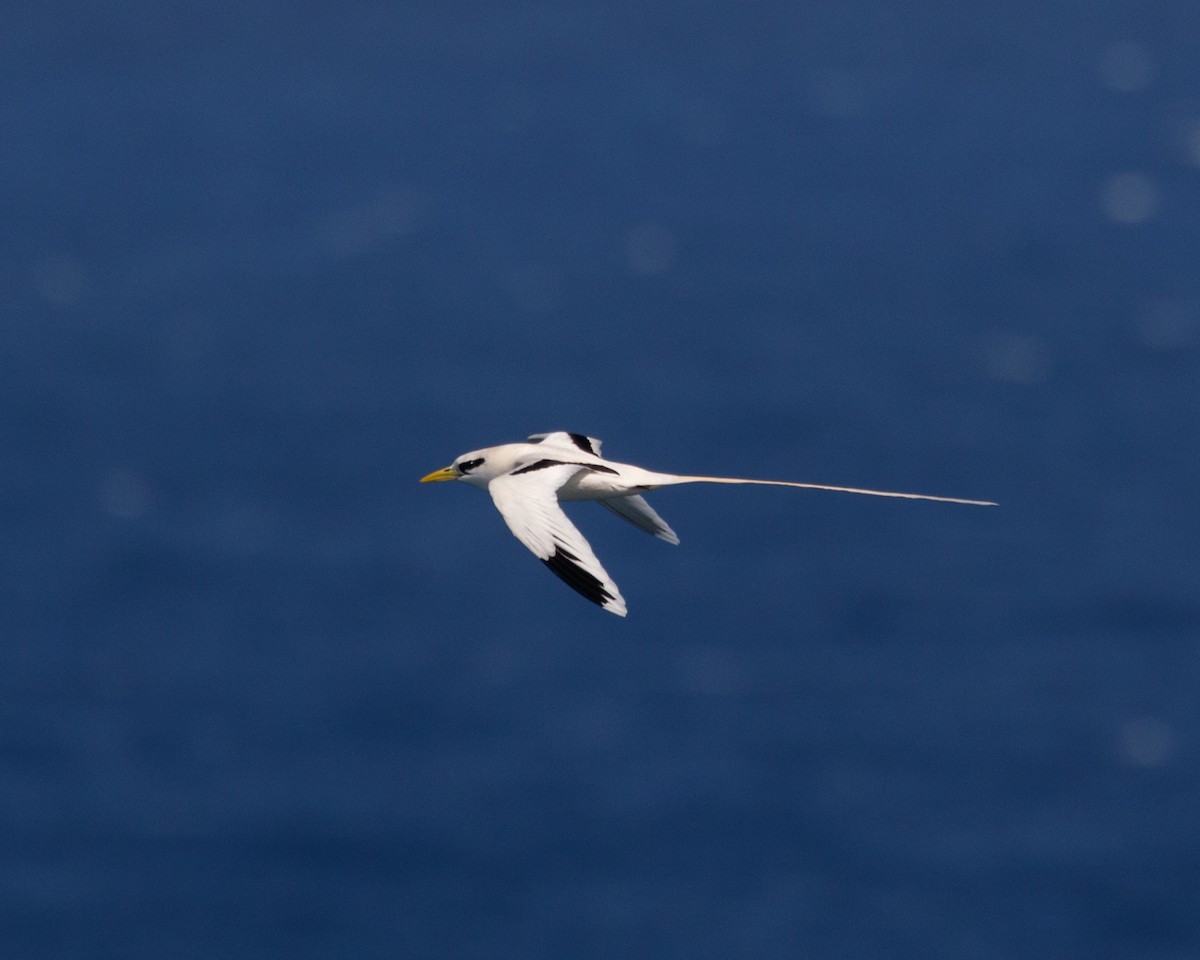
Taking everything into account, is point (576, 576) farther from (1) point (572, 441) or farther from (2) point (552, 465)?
(1) point (572, 441)

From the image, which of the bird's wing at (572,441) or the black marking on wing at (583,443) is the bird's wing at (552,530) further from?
the black marking on wing at (583,443)

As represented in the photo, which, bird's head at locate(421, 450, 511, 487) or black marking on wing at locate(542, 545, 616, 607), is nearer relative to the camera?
black marking on wing at locate(542, 545, 616, 607)

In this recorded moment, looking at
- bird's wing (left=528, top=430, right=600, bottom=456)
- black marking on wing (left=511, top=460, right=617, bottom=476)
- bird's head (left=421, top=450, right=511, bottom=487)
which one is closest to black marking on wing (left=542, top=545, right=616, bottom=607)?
black marking on wing (left=511, top=460, right=617, bottom=476)

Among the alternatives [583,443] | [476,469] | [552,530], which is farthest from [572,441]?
[552,530]

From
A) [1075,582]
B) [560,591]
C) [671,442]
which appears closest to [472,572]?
[560,591]

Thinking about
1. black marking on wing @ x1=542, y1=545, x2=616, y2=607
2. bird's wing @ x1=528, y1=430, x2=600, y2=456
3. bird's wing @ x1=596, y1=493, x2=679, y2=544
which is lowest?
black marking on wing @ x1=542, y1=545, x2=616, y2=607

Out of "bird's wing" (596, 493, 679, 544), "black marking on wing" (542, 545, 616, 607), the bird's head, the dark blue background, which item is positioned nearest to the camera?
"black marking on wing" (542, 545, 616, 607)

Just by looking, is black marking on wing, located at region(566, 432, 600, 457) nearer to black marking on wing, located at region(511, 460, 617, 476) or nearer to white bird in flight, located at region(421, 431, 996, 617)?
white bird in flight, located at region(421, 431, 996, 617)

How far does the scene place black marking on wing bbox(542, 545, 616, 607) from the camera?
33719mm

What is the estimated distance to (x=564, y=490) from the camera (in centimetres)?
3838

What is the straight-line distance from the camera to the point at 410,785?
554 ft

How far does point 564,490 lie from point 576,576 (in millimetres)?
4436

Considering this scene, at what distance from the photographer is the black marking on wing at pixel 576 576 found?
33.7m

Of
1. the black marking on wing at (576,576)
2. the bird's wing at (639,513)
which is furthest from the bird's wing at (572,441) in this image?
the black marking on wing at (576,576)
